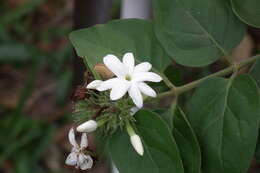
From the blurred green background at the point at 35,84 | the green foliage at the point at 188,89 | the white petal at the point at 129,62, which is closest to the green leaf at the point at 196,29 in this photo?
the green foliage at the point at 188,89

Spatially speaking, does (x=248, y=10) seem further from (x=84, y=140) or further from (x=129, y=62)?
(x=84, y=140)

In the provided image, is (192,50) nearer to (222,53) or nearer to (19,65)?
(222,53)

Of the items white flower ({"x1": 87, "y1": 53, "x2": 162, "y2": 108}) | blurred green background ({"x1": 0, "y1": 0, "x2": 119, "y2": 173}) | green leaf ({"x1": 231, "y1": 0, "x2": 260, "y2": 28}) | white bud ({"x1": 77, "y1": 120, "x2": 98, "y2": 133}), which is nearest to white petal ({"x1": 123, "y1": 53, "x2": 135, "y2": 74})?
white flower ({"x1": 87, "y1": 53, "x2": 162, "y2": 108})

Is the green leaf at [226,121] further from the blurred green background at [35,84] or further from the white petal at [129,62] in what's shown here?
the blurred green background at [35,84]

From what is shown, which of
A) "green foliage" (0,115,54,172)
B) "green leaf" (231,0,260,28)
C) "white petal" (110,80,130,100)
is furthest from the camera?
"green foliage" (0,115,54,172)

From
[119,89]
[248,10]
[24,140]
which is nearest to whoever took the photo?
[119,89]

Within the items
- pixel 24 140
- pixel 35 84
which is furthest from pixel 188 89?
pixel 35 84

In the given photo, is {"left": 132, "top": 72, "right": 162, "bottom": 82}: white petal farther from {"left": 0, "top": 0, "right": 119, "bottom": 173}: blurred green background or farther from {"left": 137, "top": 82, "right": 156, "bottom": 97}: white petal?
{"left": 0, "top": 0, "right": 119, "bottom": 173}: blurred green background

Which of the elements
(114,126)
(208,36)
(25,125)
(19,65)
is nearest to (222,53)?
(208,36)
